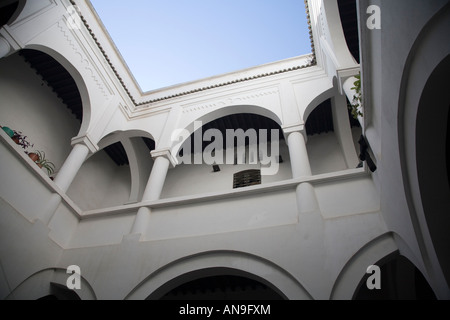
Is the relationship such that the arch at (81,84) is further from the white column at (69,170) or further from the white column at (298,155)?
the white column at (298,155)

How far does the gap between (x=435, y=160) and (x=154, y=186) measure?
526 cm

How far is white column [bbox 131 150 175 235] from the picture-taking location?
235 inches

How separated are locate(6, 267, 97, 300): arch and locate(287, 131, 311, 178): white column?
4.14 metres

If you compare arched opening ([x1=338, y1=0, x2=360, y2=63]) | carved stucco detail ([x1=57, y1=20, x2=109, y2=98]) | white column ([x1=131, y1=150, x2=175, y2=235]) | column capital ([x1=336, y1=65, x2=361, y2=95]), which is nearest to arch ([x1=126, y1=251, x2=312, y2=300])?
white column ([x1=131, y1=150, x2=175, y2=235])

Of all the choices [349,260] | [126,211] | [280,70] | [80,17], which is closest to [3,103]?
[80,17]

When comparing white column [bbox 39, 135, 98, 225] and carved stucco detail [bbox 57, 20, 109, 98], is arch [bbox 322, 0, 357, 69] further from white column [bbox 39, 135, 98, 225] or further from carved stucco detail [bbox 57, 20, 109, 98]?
carved stucco detail [bbox 57, 20, 109, 98]

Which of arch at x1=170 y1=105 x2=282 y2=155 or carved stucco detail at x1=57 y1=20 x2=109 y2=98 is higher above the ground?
carved stucco detail at x1=57 y1=20 x2=109 y2=98

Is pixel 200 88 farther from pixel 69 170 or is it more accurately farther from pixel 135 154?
pixel 69 170

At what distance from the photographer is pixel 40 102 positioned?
892 centimetres

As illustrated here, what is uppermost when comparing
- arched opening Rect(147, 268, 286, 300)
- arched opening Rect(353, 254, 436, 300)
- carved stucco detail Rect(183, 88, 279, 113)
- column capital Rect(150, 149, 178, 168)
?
carved stucco detail Rect(183, 88, 279, 113)

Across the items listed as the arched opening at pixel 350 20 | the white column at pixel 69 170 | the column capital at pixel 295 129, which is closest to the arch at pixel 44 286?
the white column at pixel 69 170

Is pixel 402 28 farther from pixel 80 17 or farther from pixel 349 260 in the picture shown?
pixel 80 17

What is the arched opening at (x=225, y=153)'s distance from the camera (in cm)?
905

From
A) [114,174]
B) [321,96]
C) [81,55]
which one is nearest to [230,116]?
[321,96]
